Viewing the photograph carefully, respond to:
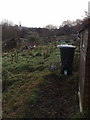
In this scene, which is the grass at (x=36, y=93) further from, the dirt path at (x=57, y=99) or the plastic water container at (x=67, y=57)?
the plastic water container at (x=67, y=57)

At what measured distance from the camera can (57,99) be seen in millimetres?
7719

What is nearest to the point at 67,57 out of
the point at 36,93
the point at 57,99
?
the point at 36,93

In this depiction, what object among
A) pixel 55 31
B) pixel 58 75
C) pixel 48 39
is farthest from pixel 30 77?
pixel 55 31

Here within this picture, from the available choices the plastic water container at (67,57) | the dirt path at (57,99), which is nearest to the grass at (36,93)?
the dirt path at (57,99)

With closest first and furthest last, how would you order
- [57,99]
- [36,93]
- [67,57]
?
[57,99], [36,93], [67,57]

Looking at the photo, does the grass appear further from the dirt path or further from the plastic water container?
the plastic water container

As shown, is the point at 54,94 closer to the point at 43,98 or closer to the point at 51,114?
the point at 43,98

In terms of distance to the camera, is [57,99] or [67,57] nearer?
[57,99]

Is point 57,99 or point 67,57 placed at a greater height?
point 67,57

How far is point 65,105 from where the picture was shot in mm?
7227

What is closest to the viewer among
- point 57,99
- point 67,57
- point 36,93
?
point 57,99

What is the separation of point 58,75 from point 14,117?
303 centimetres

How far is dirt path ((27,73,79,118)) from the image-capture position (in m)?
6.79

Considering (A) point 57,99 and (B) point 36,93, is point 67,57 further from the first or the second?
(A) point 57,99
